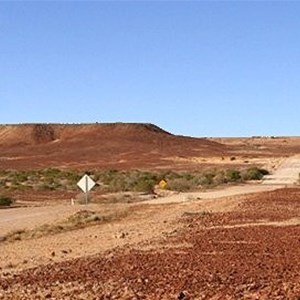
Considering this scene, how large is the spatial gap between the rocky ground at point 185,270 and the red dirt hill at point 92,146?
276ft

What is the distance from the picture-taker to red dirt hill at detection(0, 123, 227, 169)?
123m

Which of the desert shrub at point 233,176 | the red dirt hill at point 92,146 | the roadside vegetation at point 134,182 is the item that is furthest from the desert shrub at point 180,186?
the red dirt hill at point 92,146

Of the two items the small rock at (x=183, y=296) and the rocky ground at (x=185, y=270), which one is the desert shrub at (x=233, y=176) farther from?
the small rock at (x=183, y=296)

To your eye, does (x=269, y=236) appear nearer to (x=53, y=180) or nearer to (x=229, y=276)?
(x=229, y=276)

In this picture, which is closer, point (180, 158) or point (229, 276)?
point (229, 276)

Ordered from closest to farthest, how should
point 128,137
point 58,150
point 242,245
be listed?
point 242,245 < point 58,150 < point 128,137

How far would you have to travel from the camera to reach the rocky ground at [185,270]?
40.7ft

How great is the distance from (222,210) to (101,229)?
6.43 m

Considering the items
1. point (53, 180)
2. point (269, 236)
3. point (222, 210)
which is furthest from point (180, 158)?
point (269, 236)

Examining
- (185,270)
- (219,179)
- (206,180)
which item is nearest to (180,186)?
(206,180)

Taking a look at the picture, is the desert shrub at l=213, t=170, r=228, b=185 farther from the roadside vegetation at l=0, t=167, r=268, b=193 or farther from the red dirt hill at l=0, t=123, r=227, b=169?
the red dirt hill at l=0, t=123, r=227, b=169

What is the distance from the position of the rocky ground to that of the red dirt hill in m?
84.3

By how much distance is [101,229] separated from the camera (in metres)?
27.3

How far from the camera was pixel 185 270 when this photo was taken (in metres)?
14.9
